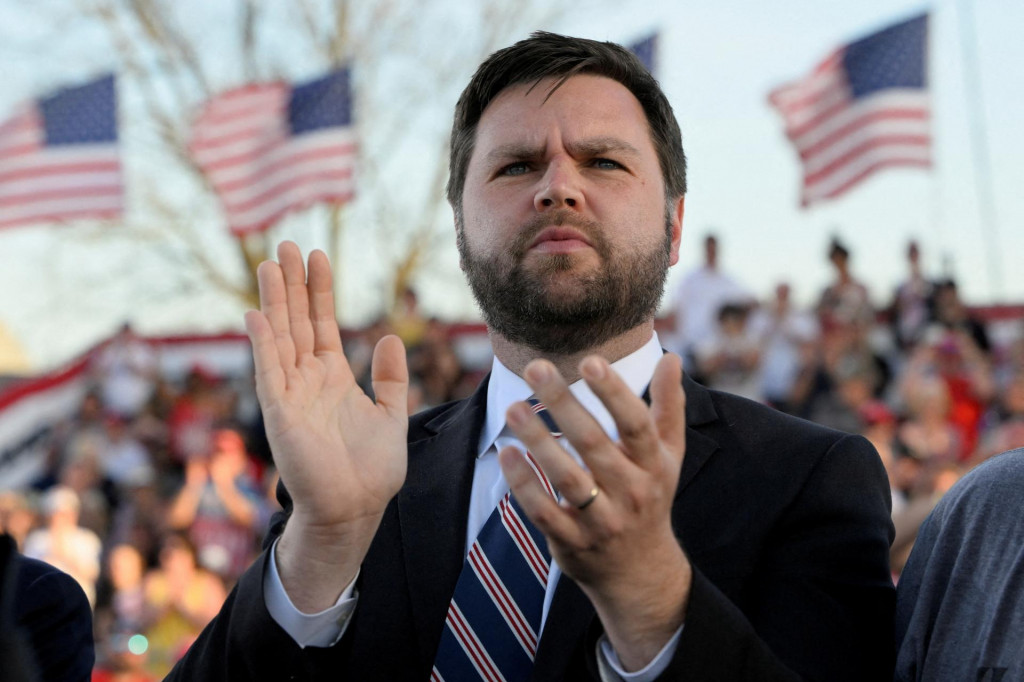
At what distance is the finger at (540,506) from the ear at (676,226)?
0.92 meters

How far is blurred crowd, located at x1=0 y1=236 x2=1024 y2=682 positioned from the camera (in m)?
7.77

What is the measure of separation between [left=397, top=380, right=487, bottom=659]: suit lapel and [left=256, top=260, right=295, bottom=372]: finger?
44cm

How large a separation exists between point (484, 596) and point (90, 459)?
942 cm

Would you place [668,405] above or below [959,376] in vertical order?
above

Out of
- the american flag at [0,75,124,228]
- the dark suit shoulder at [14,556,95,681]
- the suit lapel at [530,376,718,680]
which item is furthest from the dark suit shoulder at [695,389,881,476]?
the american flag at [0,75,124,228]

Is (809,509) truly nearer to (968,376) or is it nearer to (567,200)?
(567,200)

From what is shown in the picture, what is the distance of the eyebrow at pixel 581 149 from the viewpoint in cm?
235

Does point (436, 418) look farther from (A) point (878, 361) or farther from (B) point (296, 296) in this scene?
(A) point (878, 361)

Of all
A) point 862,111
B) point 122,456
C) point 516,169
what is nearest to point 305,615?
point 516,169

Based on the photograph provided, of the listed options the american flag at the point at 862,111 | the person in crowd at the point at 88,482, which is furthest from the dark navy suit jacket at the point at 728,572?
the person in crowd at the point at 88,482

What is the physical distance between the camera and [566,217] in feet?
7.39

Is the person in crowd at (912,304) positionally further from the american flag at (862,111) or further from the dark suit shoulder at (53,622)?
the dark suit shoulder at (53,622)

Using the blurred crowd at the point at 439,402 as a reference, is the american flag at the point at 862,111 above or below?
above

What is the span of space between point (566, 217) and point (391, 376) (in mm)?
443
